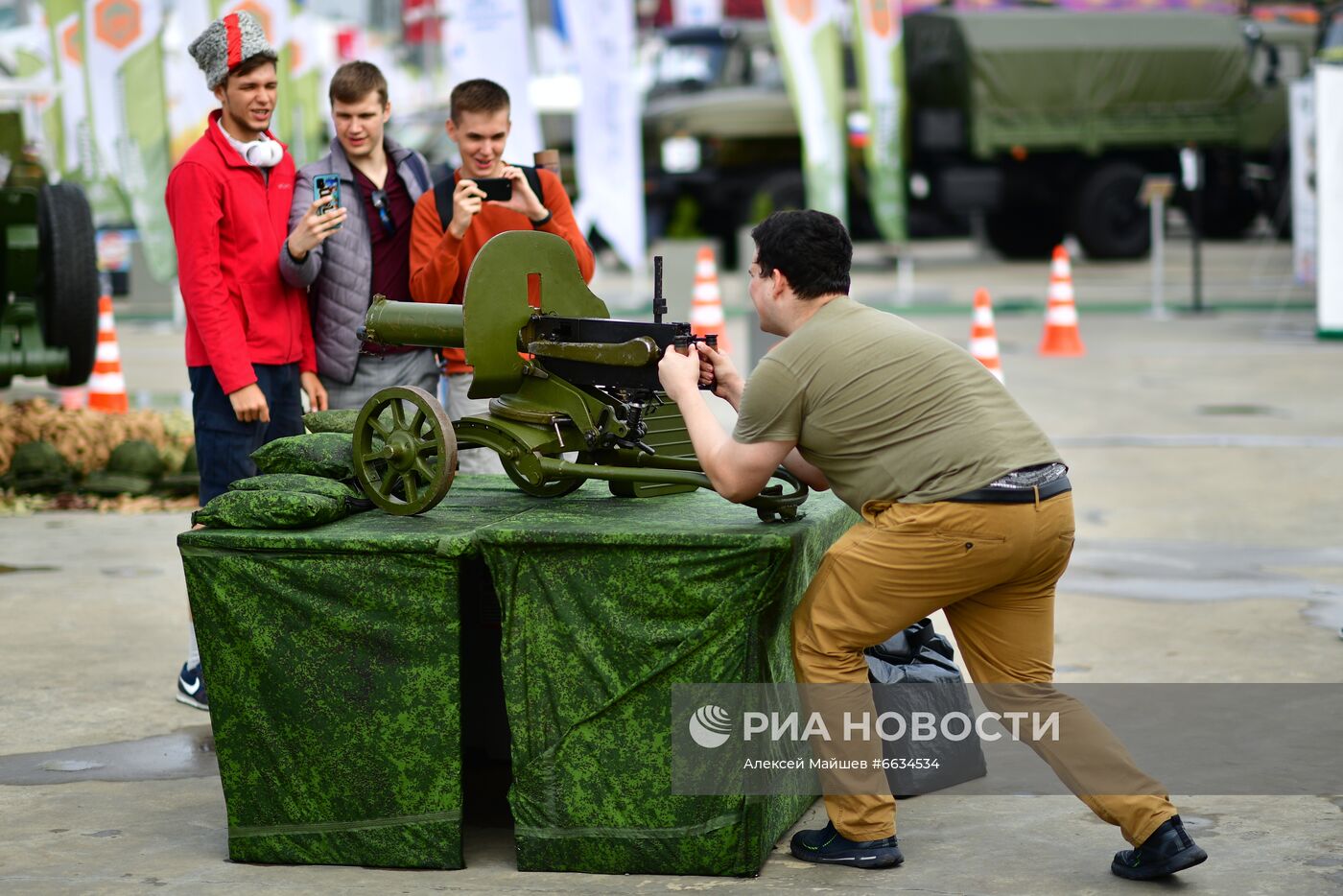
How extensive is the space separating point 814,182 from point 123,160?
262 inches

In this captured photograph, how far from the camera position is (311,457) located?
14.8 feet

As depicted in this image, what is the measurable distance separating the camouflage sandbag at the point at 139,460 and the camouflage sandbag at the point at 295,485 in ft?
15.7

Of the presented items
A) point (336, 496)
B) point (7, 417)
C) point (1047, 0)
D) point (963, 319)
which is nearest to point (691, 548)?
point (336, 496)

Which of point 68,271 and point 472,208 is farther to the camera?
point 68,271

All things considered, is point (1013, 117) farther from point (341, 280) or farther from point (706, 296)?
point (341, 280)

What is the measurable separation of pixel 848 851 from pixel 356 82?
2610 mm

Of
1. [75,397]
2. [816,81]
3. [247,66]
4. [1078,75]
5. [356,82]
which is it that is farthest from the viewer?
[1078,75]

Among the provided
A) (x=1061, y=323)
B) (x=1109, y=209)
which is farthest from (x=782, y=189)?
(x=1061, y=323)

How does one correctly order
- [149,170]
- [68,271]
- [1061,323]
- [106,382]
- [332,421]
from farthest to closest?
[149,170]
[1061,323]
[106,382]
[68,271]
[332,421]

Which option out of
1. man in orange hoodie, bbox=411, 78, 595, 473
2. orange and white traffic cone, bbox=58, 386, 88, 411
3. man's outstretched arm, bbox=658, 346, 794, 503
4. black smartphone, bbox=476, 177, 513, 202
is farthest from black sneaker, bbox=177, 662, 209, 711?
orange and white traffic cone, bbox=58, 386, 88, 411

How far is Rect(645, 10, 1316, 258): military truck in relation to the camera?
2247cm

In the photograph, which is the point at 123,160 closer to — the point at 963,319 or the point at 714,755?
the point at 963,319

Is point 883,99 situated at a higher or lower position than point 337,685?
higher

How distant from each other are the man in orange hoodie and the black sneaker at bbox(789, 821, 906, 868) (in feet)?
5.95
